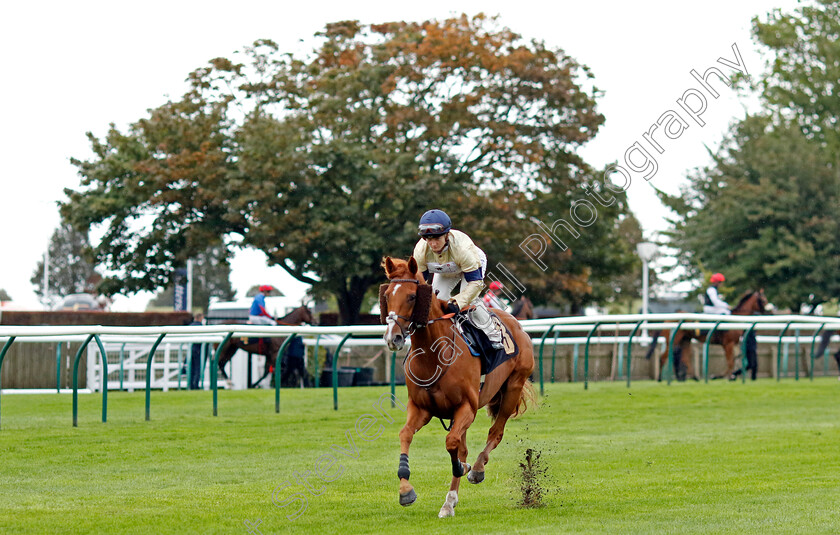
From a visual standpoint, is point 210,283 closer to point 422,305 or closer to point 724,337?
point 724,337

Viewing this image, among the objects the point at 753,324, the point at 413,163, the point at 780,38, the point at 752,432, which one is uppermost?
the point at 780,38

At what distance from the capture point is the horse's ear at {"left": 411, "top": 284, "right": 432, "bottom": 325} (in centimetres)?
693

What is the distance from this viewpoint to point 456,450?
705 cm

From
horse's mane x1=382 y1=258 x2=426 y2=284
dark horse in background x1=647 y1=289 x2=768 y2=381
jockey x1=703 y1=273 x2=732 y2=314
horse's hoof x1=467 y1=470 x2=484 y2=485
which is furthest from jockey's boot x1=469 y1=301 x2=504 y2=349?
jockey x1=703 y1=273 x2=732 y2=314

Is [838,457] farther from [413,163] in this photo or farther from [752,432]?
[413,163]

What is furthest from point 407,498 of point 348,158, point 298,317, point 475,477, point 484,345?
point 348,158

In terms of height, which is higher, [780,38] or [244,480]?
[780,38]

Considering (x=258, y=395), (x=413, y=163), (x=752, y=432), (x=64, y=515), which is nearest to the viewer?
(x=64, y=515)

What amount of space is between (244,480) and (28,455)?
7.70ft

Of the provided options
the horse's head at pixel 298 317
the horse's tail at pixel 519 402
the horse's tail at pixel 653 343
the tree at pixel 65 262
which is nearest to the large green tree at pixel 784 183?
the horse's tail at pixel 653 343

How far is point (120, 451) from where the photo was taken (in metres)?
9.80

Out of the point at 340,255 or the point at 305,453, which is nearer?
the point at 305,453

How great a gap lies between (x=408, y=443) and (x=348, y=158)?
20.1 metres

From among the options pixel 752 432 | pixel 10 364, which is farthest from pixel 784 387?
pixel 10 364
